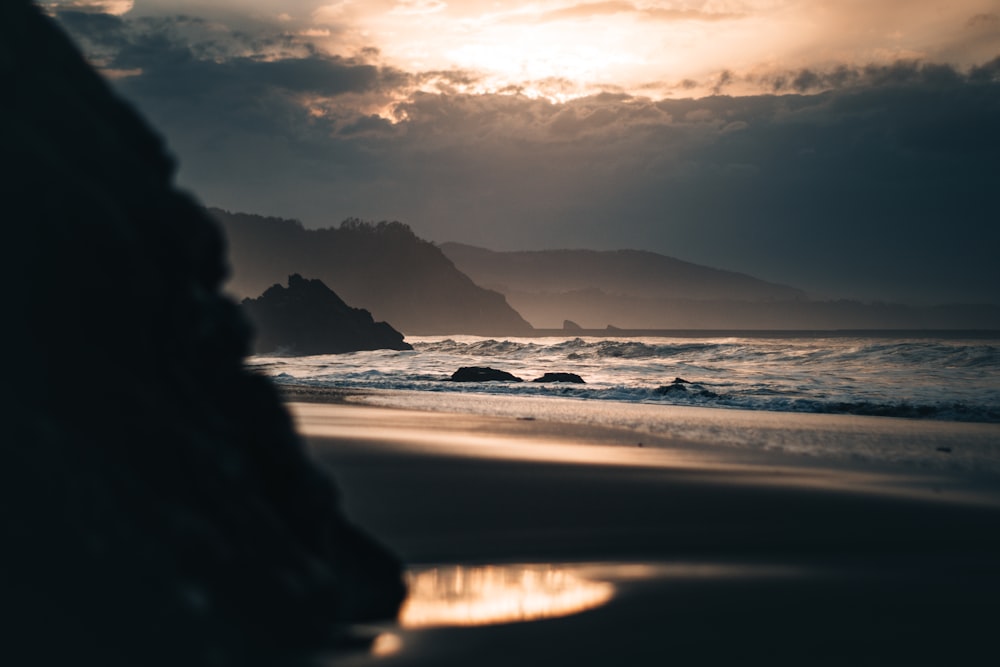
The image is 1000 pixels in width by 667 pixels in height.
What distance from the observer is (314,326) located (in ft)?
201

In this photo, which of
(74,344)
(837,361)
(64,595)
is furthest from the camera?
(837,361)

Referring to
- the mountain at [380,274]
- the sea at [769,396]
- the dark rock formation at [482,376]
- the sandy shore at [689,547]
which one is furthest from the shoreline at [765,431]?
the mountain at [380,274]

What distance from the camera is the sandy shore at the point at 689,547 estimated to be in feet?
12.4

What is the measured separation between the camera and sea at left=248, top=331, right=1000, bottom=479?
12.4 m

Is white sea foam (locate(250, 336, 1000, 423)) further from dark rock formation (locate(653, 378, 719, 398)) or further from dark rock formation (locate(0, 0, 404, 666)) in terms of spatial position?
dark rock formation (locate(0, 0, 404, 666))

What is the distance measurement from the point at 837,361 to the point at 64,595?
33860mm

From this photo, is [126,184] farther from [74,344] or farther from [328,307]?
[328,307]

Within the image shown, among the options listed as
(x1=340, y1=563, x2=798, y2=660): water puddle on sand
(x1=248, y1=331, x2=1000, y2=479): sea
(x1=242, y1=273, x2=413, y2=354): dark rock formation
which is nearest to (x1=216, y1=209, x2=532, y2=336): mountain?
(x1=242, y1=273, x2=413, y2=354): dark rock formation

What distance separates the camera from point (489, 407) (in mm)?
17594

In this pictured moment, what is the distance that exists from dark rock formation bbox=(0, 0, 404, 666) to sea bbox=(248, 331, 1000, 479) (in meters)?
9.08

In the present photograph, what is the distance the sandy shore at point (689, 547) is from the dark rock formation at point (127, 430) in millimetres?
828

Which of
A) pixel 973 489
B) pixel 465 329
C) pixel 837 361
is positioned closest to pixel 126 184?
pixel 973 489

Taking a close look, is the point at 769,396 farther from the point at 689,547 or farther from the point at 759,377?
the point at 689,547

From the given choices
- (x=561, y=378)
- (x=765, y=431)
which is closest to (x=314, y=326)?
(x=561, y=378)
